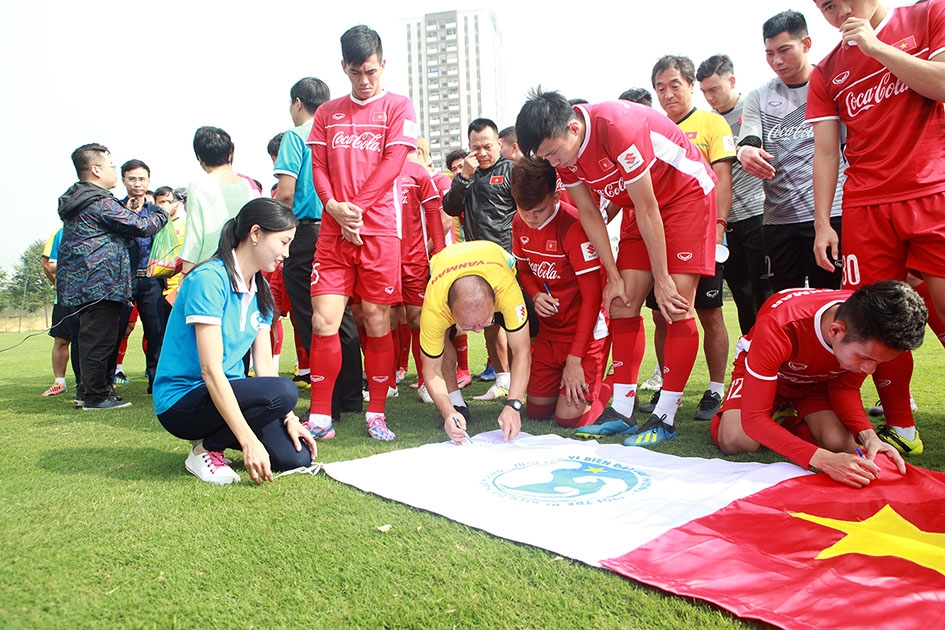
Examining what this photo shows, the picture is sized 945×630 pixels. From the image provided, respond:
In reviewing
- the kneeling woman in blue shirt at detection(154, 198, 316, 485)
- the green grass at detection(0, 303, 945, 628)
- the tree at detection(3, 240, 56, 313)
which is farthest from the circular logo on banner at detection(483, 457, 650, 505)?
the tree at detection(3, 240, 56, 313)

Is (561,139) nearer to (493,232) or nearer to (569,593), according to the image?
(569,593)

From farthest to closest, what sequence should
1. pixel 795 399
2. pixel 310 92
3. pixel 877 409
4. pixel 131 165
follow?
pixel 131 165
pixel 310 92
pixel 877 409
pixel 795 399

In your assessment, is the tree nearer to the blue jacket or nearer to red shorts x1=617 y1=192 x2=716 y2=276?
the blue jacket

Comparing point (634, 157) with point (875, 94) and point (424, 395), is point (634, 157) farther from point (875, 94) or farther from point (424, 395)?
point (424, 395)

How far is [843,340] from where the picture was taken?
2.40 m

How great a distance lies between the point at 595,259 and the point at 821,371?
4.77 feet

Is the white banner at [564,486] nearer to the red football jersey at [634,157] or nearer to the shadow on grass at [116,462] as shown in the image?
the shadow on grass at [116,462]

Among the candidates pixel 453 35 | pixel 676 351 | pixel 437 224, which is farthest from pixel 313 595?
pixel 453 35

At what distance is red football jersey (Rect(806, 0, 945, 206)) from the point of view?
267 cm

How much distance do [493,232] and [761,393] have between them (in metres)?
3.49

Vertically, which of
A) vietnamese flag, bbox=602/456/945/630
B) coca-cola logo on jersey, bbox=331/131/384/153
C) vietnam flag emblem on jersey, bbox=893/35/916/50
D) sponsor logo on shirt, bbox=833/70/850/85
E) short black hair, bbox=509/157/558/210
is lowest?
vietnamese flag, bbox=602/456/945/630

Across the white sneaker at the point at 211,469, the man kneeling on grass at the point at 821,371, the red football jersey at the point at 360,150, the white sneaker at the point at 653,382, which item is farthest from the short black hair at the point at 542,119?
the white sneaker at the point at 653,382

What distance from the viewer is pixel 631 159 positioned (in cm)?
314

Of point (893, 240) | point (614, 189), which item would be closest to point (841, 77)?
point (893, 240)
